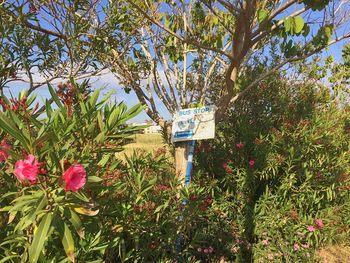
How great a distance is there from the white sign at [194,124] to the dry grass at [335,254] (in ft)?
7.25

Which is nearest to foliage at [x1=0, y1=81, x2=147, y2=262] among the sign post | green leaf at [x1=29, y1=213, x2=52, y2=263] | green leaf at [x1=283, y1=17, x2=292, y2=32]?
green leaf at [x1=29, y1=213, x2=52, y2=263]

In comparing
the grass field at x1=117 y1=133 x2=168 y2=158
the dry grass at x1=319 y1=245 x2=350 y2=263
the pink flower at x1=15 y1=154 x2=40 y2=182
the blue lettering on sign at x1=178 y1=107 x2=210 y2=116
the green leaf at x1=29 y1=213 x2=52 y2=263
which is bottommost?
the dry grass at x1=319 y1=245 x2=350 y2=263

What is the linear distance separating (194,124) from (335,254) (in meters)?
2.62

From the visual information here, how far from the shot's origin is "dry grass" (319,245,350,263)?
15.2 ft

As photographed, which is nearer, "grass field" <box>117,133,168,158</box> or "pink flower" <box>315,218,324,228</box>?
"grass field" <box>117,133,168,158</box>

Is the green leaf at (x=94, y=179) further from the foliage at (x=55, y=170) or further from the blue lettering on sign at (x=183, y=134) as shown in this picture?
the blue lettering on sign at (x=183, y=134)

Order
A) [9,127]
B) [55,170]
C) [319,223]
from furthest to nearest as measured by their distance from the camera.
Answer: [319,223]
[55,170]
[9,127]

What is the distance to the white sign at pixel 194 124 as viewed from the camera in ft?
13.1

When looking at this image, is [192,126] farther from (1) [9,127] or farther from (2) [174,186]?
(1) [9,127]

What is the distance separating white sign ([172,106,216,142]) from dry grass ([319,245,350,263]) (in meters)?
2.21

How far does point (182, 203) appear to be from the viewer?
11.6 ft

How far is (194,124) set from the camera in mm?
4160

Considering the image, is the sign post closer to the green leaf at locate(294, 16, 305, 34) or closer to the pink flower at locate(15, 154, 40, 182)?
the green leaf at locate(294, 16, 305, 34)

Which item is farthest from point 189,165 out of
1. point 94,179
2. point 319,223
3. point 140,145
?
point 140,145
